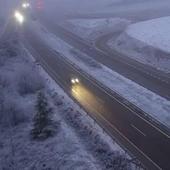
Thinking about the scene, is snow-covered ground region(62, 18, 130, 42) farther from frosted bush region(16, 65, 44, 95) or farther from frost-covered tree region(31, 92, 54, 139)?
frost-covered tree region(31, 92, 54, 139)

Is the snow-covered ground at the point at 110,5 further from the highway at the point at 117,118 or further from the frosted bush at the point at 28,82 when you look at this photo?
the frosted bush at the point at 28,82

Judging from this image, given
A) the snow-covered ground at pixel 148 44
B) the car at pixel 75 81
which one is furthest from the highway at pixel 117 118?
the snow-covered ground at pixel 148 44

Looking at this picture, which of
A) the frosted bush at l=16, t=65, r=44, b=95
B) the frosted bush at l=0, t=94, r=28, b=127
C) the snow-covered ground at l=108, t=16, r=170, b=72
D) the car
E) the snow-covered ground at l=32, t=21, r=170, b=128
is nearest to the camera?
the frosted bush at l=0, t=94, r=28, b=127

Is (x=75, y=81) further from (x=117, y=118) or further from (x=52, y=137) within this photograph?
(x=52, y=137)

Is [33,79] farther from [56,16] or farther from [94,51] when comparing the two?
[56,16]

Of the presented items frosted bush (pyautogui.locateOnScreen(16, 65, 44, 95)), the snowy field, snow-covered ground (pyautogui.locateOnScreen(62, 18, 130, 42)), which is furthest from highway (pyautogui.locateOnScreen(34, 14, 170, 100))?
frosted bush (pyautogui.locateOnScreen(16, 65, 44, 95))

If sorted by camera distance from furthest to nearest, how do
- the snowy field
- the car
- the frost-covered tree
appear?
the car < the frost-covered tree < the snowy field
